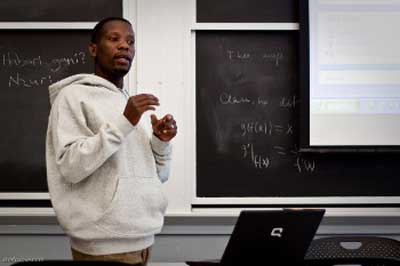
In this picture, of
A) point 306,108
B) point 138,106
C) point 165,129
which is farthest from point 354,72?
point 138,106

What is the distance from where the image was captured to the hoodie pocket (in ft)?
5.06

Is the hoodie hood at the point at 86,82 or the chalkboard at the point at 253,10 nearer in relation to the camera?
the hoodie hood at the point at 86,82

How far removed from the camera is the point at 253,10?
2.67m

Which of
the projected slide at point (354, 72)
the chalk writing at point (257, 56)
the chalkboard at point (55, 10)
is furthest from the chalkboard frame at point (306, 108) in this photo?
the chalkboard at point (55, 10)

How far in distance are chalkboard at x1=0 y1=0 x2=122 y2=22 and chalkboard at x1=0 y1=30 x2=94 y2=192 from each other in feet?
0.23

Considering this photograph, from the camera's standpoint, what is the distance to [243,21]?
105 inches

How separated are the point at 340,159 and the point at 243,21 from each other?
2.84ft

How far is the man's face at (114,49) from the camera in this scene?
5.57ft

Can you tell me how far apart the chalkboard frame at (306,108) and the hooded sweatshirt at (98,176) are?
1.18m

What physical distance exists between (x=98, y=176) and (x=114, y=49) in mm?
426

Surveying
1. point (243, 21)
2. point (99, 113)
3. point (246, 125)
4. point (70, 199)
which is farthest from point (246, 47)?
point (70, 199)

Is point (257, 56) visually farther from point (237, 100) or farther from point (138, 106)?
point (138, 106)

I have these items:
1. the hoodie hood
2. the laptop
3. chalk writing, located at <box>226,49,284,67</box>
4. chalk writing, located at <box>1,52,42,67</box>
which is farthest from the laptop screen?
chalk writing, located at <box>1,52,42,67</box>

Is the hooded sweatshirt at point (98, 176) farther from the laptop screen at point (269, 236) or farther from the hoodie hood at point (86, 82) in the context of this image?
the laptop screen at point (269, 236)
